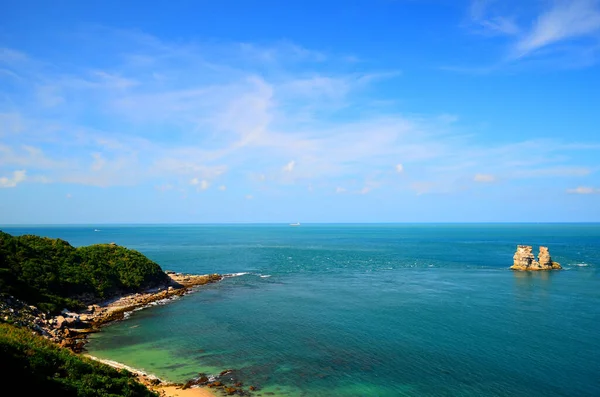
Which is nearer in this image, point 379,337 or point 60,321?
point 379,337

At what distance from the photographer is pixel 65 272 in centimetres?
6594

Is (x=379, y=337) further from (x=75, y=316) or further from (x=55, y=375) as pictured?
(x=75, y=316)

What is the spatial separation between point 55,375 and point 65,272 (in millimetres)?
46781

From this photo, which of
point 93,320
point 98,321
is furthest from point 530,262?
point 93,320

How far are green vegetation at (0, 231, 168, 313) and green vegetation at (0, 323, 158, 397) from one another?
29.7 m

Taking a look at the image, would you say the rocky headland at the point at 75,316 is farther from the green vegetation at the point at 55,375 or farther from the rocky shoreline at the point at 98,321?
the green vegetation at the point at 55,375

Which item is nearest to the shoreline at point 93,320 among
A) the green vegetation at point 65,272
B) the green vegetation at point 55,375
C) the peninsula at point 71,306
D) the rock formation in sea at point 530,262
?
the peninsula at point 71,306

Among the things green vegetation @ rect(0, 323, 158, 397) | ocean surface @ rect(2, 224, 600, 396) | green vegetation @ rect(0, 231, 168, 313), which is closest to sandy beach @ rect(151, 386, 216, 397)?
ocean surface @ rect(2, 224, 600, 396)

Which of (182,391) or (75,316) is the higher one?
(75,316)

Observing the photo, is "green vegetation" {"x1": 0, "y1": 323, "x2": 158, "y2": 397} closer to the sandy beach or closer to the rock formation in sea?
the sandy beach

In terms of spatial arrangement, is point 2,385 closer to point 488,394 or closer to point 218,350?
point 218,350

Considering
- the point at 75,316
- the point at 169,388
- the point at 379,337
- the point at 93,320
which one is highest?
the point at 75,316

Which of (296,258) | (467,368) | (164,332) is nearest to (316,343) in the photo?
(467,368)

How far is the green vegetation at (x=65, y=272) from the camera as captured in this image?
5569 centimetres
